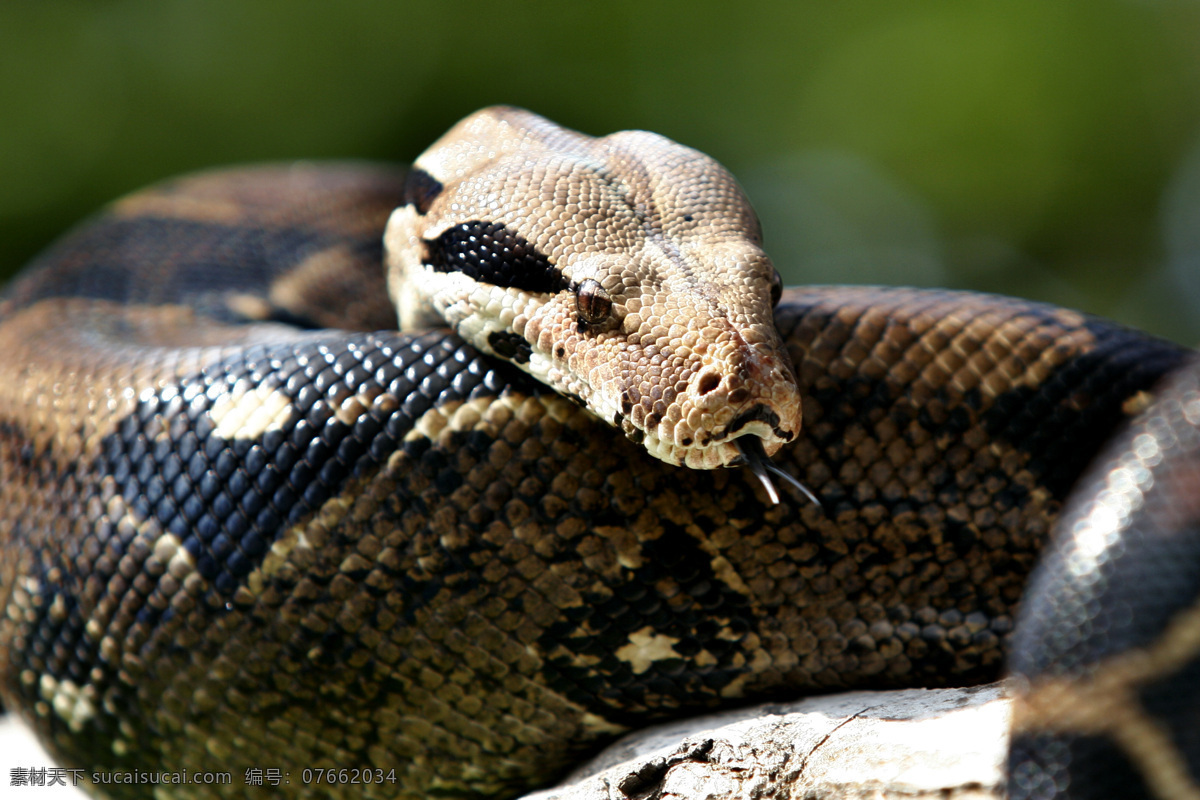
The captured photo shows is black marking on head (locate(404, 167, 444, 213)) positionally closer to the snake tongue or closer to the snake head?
the snake head

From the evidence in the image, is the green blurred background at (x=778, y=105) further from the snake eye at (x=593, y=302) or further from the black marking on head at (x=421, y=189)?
the snake eye at (x=593, y=302)

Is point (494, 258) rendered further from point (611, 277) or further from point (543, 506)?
point (543, 506)

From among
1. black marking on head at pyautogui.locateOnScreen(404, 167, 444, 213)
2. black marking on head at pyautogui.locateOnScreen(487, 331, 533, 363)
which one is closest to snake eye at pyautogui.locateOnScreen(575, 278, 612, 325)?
black marking on head at pyautogui.locateOnScreen(487, 331, 533, 363)

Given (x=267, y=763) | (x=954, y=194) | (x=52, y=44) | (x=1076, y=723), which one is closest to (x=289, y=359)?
(x=267, y=763)

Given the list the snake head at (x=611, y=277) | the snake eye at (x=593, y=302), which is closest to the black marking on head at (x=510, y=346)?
the snake head at (x=611, y=277)

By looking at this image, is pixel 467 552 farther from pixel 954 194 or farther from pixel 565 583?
pixel 954 194
